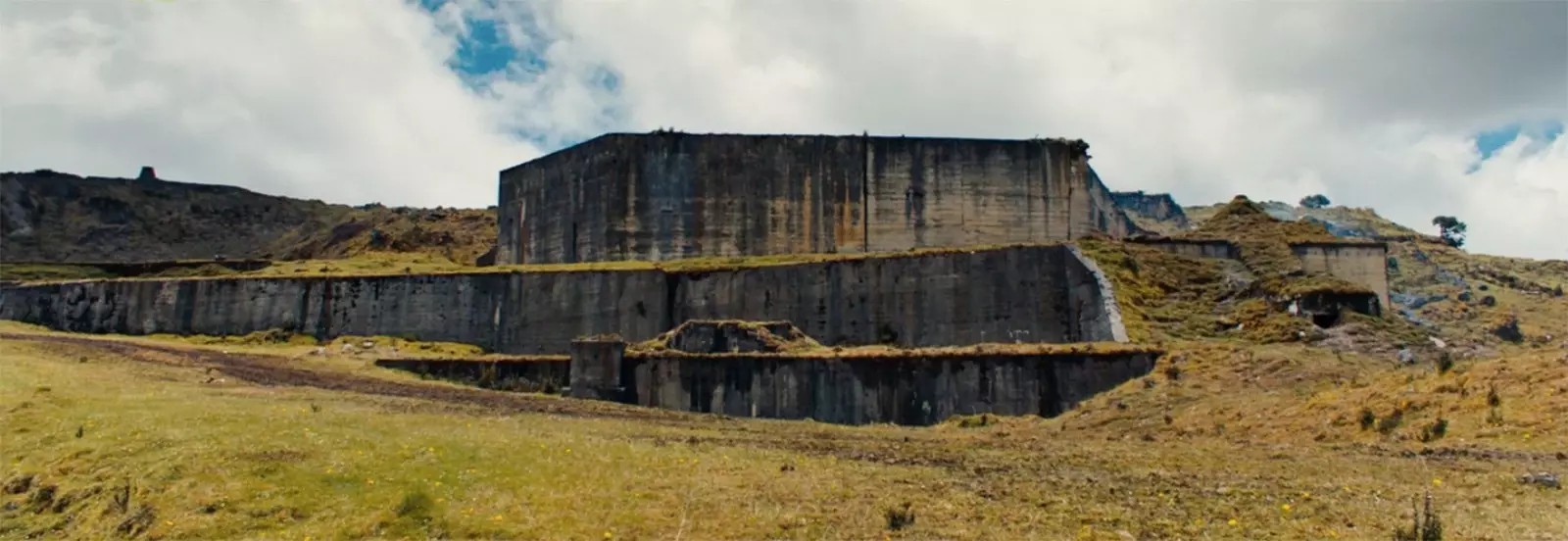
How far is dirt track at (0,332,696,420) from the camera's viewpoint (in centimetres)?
2544

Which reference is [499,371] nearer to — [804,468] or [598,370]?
[598,370]

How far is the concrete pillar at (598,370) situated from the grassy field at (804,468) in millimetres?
9501

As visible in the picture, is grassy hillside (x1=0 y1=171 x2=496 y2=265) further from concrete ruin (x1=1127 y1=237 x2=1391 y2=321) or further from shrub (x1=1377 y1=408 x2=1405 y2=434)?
shrub (x1=1377 y1=408 x2=1405 y2=434)

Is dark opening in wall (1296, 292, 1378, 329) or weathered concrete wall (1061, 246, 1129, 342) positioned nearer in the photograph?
dark opening in wall (1296, 292, 1378, 329)

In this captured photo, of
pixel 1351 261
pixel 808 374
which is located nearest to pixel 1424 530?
pixel 808 374

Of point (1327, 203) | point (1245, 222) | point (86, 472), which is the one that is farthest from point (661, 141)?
point (1327, 203)

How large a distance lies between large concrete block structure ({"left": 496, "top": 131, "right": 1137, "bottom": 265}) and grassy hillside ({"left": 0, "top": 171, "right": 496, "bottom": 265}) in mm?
27871

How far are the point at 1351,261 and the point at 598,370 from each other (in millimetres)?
25955

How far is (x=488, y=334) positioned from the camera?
46.4 meters

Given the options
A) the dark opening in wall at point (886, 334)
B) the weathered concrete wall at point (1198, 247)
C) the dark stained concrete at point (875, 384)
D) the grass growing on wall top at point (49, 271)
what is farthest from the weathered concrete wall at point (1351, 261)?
the grass growing on wall top at point (49, 271)

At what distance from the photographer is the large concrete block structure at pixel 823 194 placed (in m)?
50.5

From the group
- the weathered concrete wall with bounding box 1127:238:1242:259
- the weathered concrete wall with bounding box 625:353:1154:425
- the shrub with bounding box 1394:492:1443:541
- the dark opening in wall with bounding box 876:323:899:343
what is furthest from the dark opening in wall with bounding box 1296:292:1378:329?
the shrub with bounding box 1394:492:1443:541

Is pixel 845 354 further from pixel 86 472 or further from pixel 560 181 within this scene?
pixel 560 181

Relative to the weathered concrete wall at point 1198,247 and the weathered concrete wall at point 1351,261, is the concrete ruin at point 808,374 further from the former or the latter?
the weathered concrete wall at point 1351,261
